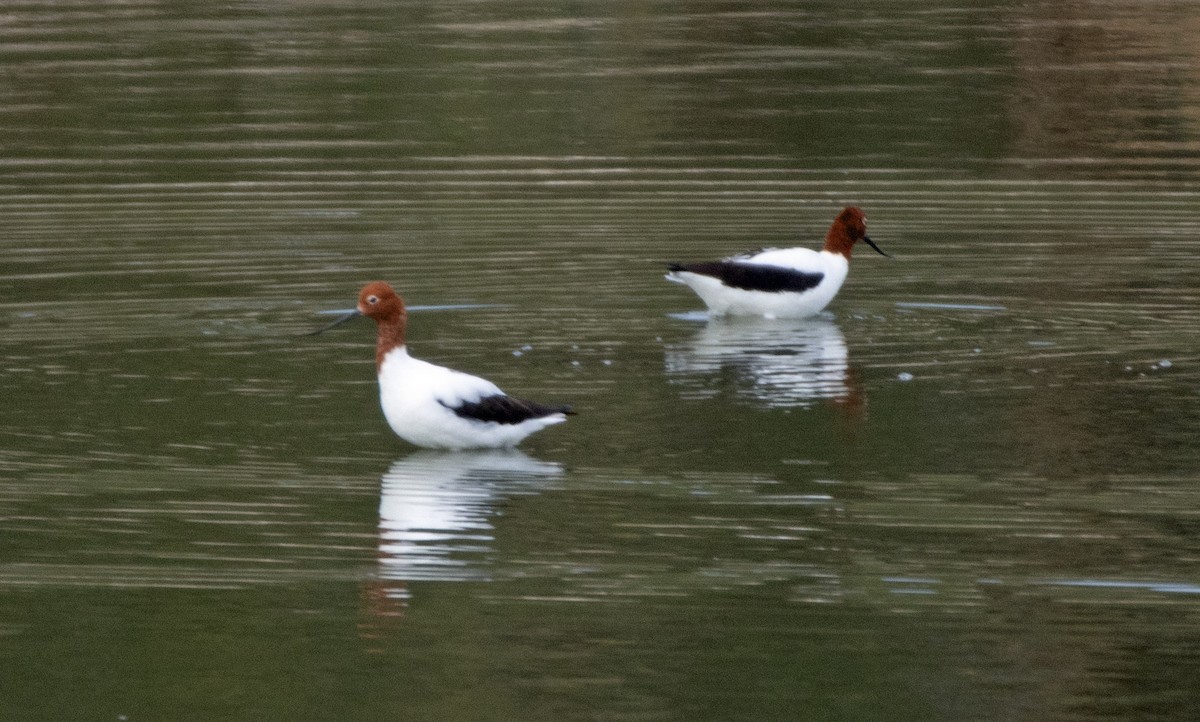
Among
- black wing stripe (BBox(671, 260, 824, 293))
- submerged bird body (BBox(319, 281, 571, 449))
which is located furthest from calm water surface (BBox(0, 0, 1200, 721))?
black wing stripe (BBox(671, 260, 824, 293))

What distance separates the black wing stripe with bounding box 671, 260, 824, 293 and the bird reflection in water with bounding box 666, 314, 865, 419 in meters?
0.27

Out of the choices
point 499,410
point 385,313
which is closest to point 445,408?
point 499,410

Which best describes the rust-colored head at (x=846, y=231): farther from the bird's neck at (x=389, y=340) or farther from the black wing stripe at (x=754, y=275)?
the bird's neck at (x=389, y=340)

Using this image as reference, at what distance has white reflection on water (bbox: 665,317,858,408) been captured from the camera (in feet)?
41.0

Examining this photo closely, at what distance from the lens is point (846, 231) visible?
50.6 feet

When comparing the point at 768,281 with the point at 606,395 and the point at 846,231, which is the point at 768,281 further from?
the point at 606,395

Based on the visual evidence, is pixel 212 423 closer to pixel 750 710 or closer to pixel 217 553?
pixel 217 553

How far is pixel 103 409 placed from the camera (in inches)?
477

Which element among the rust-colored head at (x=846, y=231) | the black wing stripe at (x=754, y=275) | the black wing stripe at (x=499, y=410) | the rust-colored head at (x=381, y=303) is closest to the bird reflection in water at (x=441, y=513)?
the black wing stripe at (x=499, y=410)

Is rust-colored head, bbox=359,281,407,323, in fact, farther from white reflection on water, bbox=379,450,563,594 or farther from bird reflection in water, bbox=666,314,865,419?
bird reflection in water, bbox=666,314,865,419

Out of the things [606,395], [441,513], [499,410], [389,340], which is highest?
→ [389,340]

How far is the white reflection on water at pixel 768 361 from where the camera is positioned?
12.5m

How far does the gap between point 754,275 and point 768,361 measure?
4.35 feet

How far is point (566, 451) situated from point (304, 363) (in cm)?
266
